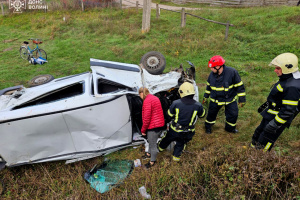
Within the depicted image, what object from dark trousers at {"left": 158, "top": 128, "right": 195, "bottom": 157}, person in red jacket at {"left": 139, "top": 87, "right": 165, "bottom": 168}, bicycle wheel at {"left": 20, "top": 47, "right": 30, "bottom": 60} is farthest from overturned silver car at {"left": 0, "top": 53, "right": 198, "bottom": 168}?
bicycle wheel at {"left": 20, "top": 47, "right": 30, "bottom": 60}

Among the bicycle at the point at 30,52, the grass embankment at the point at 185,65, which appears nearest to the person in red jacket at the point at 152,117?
the grass embankment at the point at 185,65

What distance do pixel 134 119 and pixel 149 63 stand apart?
2.25m

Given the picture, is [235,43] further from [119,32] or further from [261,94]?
[119,32]

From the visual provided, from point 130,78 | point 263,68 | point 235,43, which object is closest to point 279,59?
point 130,78

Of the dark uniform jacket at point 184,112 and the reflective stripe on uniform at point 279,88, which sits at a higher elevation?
the reflective stripe on uniform at point 279,88

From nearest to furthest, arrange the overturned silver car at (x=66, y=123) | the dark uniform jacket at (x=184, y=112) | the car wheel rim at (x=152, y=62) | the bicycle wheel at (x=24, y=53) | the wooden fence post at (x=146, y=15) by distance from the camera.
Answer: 1. the dark uniform jacket at (x=184, y=112)
2. the overturned silver car at (x=66, y=123)
3. the car wheel rim at (x=152, y=62)
4. the bicycle wheel at (x=24, y=53)
5. the wooden fence post at (x=146, y=15)

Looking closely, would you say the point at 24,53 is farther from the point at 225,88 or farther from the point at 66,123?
the point at 225,88

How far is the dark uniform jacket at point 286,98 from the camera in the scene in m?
2.67

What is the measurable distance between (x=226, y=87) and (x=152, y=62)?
2.54 m

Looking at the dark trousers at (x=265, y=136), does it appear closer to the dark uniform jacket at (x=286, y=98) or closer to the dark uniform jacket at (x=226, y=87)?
the dark uniform jacket at (x=286, y=98)

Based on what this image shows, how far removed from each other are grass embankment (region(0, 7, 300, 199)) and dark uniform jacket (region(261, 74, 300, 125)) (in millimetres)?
475

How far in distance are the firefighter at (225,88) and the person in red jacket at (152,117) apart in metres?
1.21

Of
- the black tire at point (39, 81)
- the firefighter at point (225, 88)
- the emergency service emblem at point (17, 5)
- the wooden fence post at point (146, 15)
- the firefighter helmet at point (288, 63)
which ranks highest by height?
the emergency service emblem at point (17, 5)

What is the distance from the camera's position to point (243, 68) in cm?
667
